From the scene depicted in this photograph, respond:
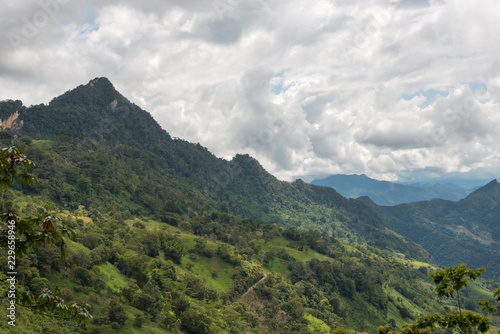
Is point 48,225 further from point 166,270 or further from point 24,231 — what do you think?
point 166,270

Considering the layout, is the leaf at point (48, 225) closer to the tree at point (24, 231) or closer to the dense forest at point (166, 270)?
the tree at point (24, 231)

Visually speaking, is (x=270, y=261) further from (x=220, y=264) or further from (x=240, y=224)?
(x=240, y=224)

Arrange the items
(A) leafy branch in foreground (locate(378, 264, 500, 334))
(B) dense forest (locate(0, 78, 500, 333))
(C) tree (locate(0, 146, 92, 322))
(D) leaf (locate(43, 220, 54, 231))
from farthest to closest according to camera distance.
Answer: (B) dense forest (locate(0, 78, 500, 333)) → (A) leafy branch in foreground (locate(378, 264, 500, 334)) → (D) leaf (locate(43, 220, 54, 231)) → (C) tree (locate(0, 146, 92, 322))

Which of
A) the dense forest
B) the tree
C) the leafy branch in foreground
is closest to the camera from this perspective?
the tree

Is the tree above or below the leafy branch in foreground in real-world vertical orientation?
above

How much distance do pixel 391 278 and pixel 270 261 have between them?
276 ft

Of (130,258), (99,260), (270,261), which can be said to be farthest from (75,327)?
(270,261)

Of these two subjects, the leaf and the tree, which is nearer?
the tree

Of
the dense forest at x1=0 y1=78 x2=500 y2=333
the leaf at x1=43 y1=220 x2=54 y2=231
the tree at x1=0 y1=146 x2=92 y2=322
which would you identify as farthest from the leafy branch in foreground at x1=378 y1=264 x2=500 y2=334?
the leaf at x1=43 y1=220 x2=54 y2=231

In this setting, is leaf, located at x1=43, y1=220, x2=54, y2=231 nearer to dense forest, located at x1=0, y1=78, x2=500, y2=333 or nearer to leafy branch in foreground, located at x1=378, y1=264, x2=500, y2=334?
dense forest, located at x1=0, y1=78, x2=500, y2=333

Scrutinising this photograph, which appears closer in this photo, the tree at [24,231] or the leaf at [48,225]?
the tree at [24,231]

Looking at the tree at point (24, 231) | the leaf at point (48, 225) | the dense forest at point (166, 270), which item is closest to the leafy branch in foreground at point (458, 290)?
the dense forest at point (166, 270)

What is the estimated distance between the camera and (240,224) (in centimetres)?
15412

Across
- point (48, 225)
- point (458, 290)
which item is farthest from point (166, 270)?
point (48, 225)
